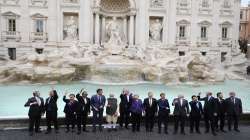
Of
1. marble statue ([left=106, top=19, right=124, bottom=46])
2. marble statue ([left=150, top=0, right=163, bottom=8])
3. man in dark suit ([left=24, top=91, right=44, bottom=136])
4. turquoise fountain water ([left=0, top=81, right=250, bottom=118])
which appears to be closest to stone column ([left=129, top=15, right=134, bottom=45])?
marble statue ([left=106, top=19, right=124, bottom=46])

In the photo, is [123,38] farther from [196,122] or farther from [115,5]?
[196,122]

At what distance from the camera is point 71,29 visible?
946 inches

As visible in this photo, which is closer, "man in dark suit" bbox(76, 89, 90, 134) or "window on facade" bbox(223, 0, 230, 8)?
"man in dark suit" bbox(76, 89, 90, 134)

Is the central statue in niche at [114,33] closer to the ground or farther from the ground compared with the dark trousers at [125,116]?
farther from the ground

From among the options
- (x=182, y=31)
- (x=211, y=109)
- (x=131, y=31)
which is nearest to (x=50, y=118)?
(x=211, y=109)

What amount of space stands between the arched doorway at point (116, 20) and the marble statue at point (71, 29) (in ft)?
5.67

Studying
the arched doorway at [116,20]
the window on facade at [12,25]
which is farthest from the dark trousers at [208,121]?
the window on facade at [12,25]

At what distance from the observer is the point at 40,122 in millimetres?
7102

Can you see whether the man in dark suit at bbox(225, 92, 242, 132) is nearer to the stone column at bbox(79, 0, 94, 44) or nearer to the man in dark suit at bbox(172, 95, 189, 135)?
the man in dark suit at bbox(172, 95, 189, 135)

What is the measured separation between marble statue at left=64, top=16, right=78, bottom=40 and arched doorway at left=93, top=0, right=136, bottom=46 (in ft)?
5.67

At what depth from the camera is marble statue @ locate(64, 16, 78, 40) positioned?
78.8ft

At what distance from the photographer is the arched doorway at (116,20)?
24250 millimetres

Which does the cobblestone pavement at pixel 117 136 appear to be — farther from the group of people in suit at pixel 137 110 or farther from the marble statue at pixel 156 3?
the marble statue at pixel 156 3

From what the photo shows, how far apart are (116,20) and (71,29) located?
4.11m
